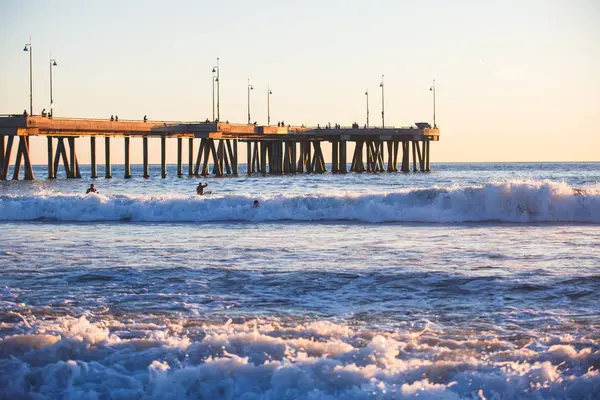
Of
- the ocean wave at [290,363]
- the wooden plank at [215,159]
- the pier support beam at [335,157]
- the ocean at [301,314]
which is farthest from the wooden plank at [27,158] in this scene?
the ocean wave at [290,363]

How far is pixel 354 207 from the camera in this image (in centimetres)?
2970

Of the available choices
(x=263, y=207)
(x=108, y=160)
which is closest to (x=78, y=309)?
(x=263, y=207)

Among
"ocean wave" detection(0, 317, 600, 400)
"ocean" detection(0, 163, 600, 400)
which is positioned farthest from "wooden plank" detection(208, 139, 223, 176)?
"ocean wave" detection(0, 317, 600, 400)

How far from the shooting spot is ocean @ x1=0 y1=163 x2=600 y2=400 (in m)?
7.66

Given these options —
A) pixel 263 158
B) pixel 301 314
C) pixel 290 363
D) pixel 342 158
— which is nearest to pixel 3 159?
pixel 263 158

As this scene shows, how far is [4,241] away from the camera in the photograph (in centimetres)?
2008

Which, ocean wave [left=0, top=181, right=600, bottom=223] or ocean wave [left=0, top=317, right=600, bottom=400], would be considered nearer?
ocean wave [left=0, top=317, right=600, bottom=400]

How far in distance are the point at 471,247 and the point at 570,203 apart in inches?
432

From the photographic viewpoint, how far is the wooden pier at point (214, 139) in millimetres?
61438

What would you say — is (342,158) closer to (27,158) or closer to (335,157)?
(335,157)

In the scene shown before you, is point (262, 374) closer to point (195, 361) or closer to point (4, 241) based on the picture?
point (195, 361)

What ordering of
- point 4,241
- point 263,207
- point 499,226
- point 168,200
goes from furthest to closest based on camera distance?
point 168,200
point 263,207
point 499,226
point 4,241

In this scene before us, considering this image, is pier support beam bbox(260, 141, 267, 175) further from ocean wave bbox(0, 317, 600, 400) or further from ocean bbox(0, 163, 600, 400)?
ocean wave bbox(0, 317, 600, 400)

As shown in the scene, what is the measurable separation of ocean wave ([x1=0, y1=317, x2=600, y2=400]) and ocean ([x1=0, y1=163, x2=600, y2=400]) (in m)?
0.02
